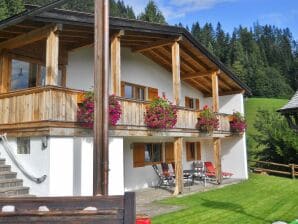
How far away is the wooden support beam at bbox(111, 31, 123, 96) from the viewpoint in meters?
11.8

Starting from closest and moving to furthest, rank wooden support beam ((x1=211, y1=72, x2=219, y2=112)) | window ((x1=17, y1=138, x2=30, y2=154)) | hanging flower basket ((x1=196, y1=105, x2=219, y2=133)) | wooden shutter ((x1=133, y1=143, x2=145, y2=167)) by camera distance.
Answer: window ((x1=17, y1=138, x2=30, y2=154)) < wooden shutter ((x1=133, y1=143, x2=145, y2=167)) < hanging flower basket ((x1=196, y1=105, x2=219, y2=133)) < wooden support beam ((x1=211, y1=72, x2=219, y2=112))

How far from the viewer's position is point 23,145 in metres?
10.4

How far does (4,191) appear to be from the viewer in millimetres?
9242

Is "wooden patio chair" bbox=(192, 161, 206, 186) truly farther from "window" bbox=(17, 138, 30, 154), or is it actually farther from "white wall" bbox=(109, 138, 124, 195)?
"window" bbox=(17, 138, 30, 154)

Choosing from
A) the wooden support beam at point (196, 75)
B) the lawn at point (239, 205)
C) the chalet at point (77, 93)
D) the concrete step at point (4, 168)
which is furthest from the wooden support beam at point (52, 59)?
the wooden support beam at point (196, 75)

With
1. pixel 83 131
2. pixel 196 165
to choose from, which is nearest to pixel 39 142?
pixel 83 131

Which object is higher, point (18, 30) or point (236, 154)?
point (18, 30)

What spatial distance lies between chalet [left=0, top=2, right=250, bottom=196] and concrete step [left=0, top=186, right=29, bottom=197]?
8cm

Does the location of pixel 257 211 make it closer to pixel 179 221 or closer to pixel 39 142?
pixel 179 221

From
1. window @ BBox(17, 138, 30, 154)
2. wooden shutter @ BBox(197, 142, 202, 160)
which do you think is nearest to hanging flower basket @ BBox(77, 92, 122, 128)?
window @ BBox(17, 138, 30, 154)

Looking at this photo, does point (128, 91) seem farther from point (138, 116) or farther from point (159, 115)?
point (138, 116)

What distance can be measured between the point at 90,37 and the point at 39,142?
4.52m

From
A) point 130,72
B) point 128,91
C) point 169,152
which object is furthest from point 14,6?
point 169,152

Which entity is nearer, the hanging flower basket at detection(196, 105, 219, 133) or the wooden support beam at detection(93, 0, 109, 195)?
the wooden support beam at detection(93, 0, 109, 195)
